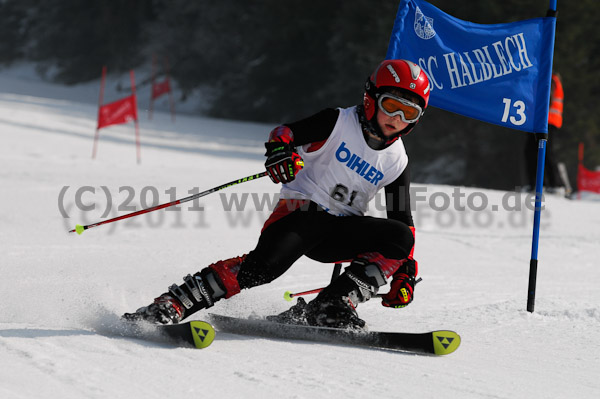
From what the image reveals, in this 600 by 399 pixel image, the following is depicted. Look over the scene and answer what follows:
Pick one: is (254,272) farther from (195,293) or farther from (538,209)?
(538,209)

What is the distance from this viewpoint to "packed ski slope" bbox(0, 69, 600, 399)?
2475 mm

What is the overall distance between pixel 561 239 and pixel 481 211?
1200 mm

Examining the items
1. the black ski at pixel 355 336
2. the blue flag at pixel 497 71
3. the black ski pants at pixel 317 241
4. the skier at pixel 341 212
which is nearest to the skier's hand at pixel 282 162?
the skier at pixel 341 212

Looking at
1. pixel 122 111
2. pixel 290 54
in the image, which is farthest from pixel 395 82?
pixel 290 54

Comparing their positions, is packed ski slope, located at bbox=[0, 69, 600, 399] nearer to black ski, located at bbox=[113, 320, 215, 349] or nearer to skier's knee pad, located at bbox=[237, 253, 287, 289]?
black ski, located at bbox=[113, 320, 215, 349]

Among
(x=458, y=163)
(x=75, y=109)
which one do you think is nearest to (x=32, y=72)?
(x=75, y=109)

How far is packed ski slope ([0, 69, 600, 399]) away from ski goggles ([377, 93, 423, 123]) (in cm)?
111

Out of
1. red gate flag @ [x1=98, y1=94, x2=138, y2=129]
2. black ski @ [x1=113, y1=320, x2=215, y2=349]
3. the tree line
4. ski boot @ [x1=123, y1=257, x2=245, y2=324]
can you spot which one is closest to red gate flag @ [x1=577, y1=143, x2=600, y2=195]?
the tree line

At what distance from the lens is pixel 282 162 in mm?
3131

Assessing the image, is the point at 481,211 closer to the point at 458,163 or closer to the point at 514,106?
the point at 514,106

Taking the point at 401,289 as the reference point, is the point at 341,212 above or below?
above

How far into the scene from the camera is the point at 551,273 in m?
5.73

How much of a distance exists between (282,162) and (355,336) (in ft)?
2.75

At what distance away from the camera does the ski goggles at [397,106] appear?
10.8 ft
